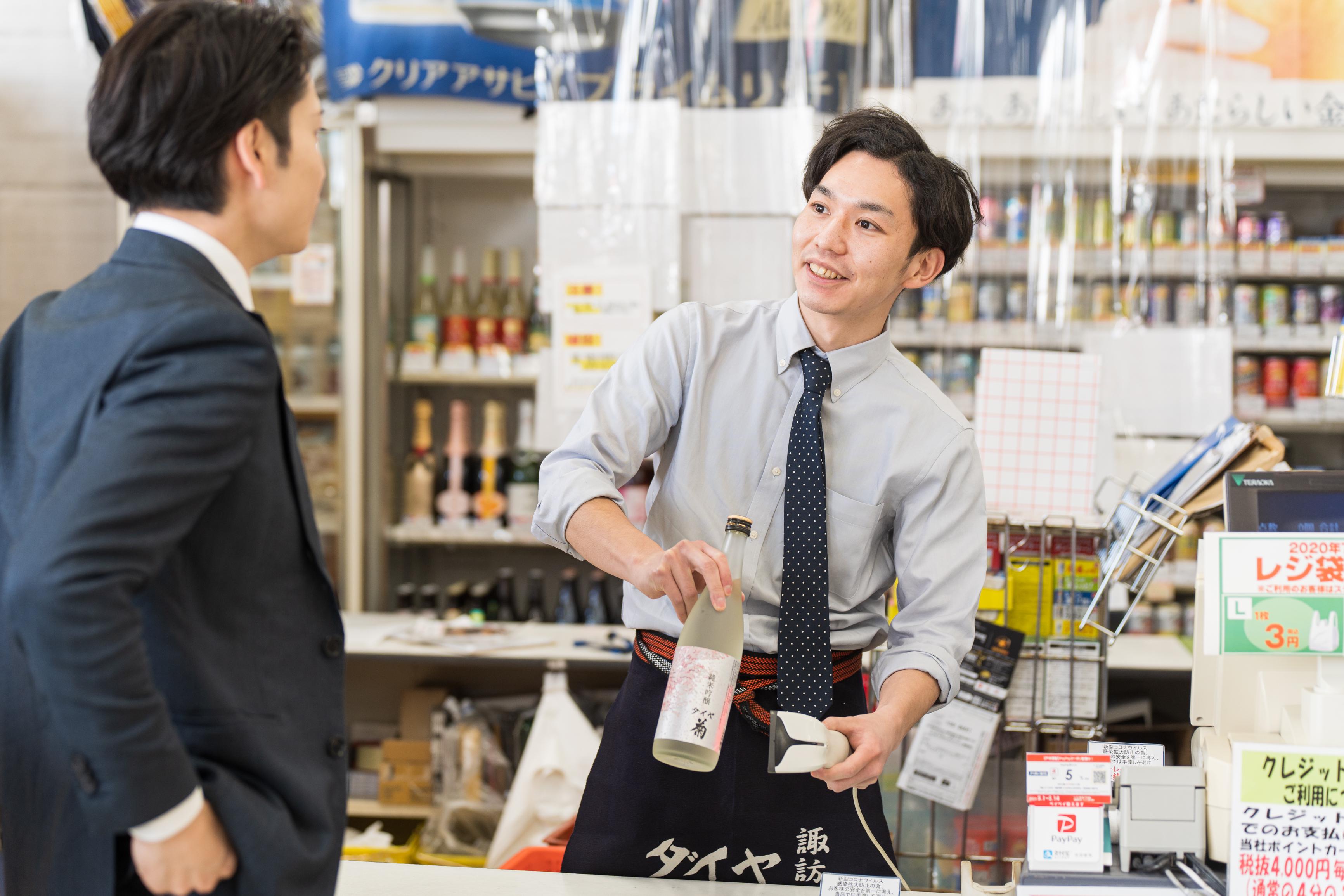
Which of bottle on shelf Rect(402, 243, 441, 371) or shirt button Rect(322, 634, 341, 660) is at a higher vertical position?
bottle on shelf Rect(402, 243, 441, 371)

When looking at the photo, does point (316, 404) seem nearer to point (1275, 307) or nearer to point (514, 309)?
point (514, 309)

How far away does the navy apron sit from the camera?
5.23ft

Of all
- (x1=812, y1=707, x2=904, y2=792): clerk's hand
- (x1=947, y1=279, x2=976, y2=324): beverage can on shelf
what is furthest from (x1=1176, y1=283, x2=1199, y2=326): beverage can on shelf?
(x1=812, y1=707, x2=904, y2=792): clerk's hand

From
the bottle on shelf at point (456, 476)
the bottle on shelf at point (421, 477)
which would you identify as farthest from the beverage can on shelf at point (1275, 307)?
the bottle on shelf at point (421, 477)

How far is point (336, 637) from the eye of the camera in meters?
1.07

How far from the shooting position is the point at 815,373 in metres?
1.70

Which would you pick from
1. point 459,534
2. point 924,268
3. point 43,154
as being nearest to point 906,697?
point 924,268

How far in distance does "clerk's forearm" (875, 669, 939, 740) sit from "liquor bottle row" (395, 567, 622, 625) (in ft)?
8.10

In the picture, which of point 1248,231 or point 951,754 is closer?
point 951,754

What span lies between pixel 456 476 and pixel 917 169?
268 cm

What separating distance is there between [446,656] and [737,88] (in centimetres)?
197

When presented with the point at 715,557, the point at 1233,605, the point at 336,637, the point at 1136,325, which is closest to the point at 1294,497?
the point at 1233,605

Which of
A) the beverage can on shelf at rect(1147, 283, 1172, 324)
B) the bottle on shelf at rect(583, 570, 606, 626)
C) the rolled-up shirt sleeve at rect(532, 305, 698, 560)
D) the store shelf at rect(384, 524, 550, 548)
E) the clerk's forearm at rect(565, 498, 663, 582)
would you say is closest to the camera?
the clerk's forearm at rect(565, 498, 663, 582)

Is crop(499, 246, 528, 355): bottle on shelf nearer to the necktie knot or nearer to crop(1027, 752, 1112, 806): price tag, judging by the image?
the necktie knot
